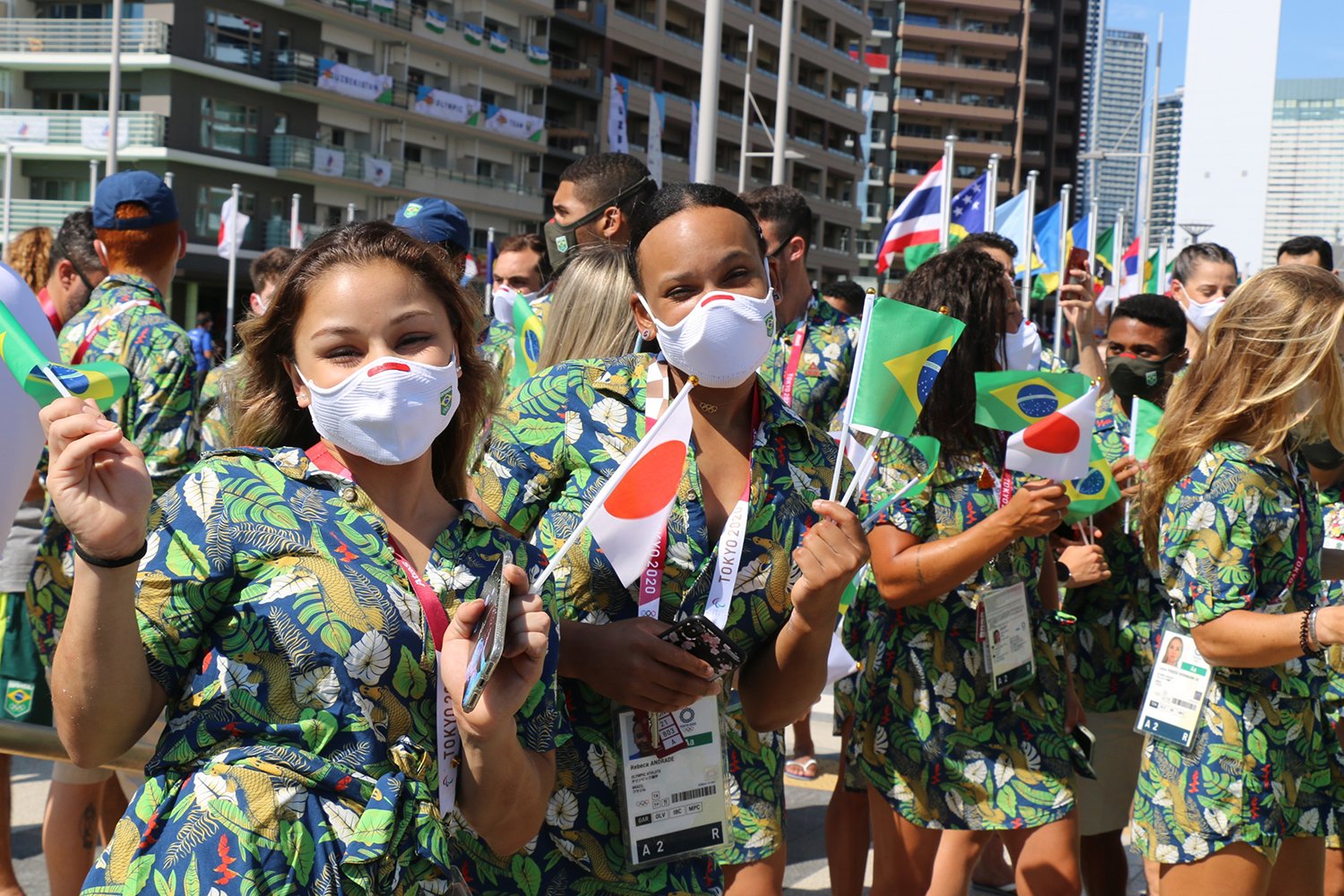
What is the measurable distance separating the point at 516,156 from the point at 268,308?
58527 mm

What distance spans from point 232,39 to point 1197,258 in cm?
Result: 4358

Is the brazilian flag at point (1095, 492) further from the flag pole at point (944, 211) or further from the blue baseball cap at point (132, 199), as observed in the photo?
the flag pole at point (944, 211)

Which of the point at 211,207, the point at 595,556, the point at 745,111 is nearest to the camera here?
the point at 595,556

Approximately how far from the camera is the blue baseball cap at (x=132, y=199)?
184 inches

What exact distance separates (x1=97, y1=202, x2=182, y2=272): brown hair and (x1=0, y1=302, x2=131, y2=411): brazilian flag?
2805 mm

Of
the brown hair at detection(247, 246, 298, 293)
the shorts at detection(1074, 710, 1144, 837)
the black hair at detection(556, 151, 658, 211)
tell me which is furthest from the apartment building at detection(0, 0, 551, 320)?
the shorts at detection(1074, 710, 1144, 837)

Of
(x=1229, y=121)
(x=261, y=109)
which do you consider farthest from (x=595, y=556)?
(x=261, y=109)

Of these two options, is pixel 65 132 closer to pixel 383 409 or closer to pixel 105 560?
pixel 383 409

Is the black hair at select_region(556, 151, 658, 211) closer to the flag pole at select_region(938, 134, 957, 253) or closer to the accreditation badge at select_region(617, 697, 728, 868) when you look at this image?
the accreditation badge at select_region(617, 697, 728, 868)

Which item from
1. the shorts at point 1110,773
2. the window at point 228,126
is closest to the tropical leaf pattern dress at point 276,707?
the shorts at point 1110,773

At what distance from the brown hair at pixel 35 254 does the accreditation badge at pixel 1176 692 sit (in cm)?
472

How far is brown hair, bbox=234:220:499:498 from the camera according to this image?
2363 mm

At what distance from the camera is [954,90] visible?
109312mm

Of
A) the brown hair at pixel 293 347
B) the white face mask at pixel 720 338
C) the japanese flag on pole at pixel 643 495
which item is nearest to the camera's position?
the brown hair at pixel 293 347
